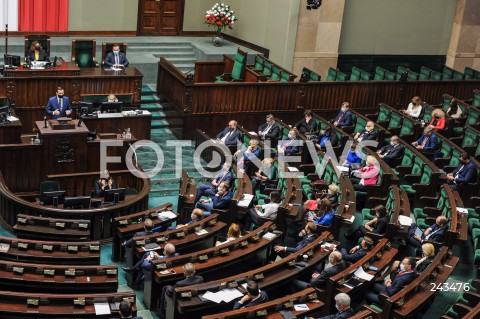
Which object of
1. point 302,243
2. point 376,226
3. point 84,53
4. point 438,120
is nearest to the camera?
point 302,243

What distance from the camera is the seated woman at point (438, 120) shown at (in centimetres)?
1472

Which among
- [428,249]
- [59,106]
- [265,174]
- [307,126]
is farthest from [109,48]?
[428,249]

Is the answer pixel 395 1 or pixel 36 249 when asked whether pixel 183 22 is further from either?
pixel 36 249

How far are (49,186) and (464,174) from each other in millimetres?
6524

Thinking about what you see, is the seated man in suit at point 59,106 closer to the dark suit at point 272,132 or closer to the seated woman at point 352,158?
the dark suit at point 272,132

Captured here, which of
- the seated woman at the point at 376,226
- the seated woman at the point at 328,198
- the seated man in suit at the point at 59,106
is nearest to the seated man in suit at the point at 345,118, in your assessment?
the seated woman at the point at 328,198

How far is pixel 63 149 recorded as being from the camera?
12.5 m

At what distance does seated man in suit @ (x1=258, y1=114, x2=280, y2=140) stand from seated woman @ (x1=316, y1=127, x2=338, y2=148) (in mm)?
811

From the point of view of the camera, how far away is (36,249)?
959 centimetres

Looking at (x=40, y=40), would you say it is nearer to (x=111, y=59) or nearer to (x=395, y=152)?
(x=111, y=59)

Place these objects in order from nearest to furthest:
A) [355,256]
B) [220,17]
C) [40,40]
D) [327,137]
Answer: [355,256], [327,137], [40,40], [220,17]

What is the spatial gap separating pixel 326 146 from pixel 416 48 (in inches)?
305

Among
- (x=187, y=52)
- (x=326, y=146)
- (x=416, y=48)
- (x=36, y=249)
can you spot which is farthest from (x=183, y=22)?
(x=36, y=249)

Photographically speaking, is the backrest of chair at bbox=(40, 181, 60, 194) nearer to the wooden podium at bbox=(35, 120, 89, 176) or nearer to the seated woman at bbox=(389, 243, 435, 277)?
the wooden podium at bbox=(35, 120, 89, 176)
